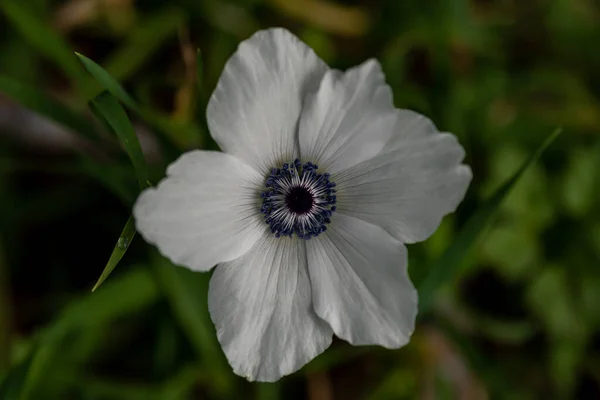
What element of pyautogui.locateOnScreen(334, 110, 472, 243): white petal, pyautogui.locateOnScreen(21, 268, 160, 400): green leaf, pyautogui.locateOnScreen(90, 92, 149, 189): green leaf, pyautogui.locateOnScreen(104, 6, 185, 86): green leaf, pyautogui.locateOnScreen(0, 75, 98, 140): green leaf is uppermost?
pyautogui.locateOnScreen(334, 110, 472, 243): white petal

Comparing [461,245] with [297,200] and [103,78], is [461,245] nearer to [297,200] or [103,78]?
[297,200]

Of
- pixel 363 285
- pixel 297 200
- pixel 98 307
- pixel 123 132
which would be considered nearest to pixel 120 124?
pixel 123 132

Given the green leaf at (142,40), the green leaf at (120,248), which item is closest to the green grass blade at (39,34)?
the green leaf at (142,40)

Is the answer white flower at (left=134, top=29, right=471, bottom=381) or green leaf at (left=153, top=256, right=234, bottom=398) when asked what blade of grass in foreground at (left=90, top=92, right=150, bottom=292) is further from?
green leaf at (left=153, top=256, right=234, bottom=398)

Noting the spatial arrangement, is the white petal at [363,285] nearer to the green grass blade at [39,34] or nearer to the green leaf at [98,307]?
the green leaf at [98,307]

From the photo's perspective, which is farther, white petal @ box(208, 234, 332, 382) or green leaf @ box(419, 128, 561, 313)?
green leaf @ box(419, 128, 561, 313)

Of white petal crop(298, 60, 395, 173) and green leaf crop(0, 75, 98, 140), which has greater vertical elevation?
white petal crop(298, 60, 395, 173)

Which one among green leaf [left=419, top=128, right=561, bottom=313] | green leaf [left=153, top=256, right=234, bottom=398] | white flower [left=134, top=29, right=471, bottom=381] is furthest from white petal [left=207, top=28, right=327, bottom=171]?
green leaf [left=153, top=256, right=234, bottom=398]
